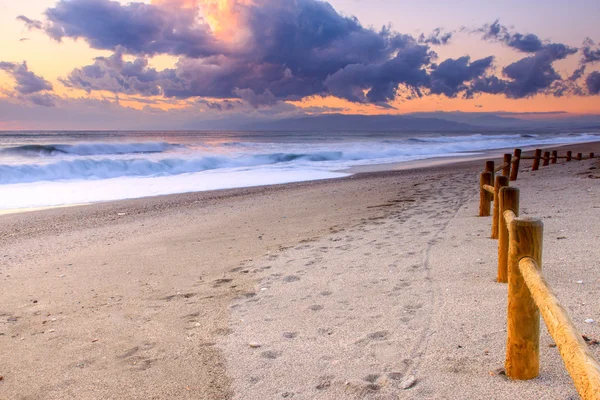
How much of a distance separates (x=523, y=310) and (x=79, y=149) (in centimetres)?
4354

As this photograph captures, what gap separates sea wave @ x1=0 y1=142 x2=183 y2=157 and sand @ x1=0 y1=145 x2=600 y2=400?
101ft

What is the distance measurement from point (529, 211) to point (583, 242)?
2510 millimetres

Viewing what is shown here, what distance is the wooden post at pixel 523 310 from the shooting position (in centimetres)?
237

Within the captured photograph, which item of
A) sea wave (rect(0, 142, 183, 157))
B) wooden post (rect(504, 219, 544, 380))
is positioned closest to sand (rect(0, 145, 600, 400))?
wooden post (rect(504, 219, 544, 380))

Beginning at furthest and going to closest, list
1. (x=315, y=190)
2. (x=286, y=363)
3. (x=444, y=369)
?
(x=315, y=190) → (x=286, y=363) → (x=444, y=369)

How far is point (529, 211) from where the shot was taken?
7547 millimetres

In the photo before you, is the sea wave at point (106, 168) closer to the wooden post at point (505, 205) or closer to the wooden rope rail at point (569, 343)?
the wooden post at point (505, 205)

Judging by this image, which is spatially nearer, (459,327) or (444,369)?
(444,369)

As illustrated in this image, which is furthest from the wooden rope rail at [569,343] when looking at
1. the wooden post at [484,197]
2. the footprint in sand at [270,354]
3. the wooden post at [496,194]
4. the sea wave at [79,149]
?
the sea wave at [79,149]

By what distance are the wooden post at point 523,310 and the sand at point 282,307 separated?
0.12 metres

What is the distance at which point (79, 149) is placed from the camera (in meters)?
40.6

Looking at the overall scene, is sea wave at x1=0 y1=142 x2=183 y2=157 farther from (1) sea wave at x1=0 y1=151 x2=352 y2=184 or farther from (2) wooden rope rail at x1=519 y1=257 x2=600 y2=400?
(2) wooden rope rail at x1=519 y1=257 x2=600 y2=400

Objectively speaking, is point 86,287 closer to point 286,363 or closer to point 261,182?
point 286,363

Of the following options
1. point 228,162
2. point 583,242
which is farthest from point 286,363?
point 228,162
